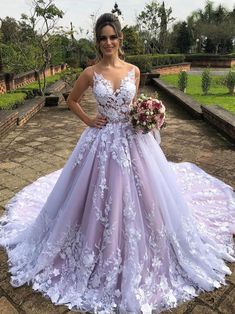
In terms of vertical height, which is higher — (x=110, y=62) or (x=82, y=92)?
(x=110, y=62)

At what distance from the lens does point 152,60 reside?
91.1 feet

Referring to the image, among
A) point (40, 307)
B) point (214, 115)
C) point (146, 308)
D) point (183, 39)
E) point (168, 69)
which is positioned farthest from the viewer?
point (183, 39)

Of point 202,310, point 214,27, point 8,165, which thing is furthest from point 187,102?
point 214,27

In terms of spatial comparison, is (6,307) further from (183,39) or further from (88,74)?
(183,39)

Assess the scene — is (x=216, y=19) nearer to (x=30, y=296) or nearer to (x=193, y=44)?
(x=193, y=44)

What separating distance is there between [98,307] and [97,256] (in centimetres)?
43

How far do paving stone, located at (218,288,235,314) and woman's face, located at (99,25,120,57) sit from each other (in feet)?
7.63

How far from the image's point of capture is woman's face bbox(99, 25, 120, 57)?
2850 mm

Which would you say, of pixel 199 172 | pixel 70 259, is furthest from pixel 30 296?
pixel 199 172

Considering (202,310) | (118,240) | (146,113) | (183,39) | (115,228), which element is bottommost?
(183,39)

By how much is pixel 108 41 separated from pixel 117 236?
1.71 m

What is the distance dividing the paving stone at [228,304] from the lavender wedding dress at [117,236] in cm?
14

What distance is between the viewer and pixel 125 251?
283 cm

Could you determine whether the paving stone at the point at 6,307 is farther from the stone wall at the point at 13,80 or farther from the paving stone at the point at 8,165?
the stone wall at the point at 13,80
